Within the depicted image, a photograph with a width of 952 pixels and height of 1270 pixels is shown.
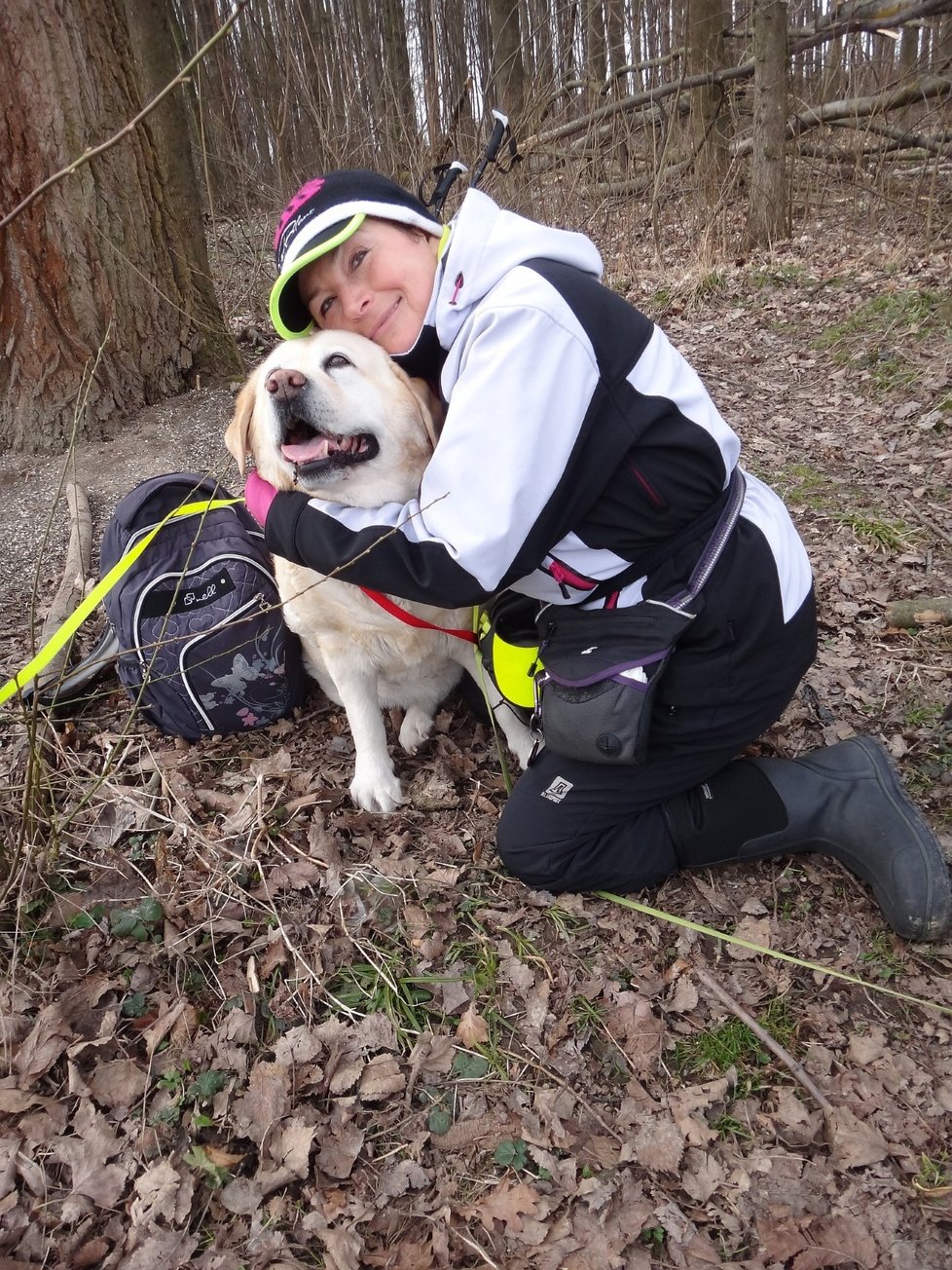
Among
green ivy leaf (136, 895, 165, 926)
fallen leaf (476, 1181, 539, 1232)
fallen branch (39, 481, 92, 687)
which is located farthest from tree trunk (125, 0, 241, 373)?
fallen leaf (476, 1181, 539, 1232)

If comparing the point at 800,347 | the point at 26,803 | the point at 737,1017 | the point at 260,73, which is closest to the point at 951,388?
the point at 800,347

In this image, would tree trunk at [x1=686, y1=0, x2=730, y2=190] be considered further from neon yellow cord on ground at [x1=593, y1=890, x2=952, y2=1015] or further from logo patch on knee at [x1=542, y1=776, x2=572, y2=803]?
neon yellow cord on ground at [x1=593, y1=890, x2=952, y2=1015]

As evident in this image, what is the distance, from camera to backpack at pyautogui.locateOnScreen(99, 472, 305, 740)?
253 cm

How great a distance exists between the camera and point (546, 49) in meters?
6.36

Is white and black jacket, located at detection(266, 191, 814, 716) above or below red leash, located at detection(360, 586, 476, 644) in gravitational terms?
above

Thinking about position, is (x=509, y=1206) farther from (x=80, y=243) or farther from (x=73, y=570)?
(x=80, y=243)

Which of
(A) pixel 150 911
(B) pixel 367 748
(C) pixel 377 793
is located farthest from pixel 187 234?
(A) pixel 150 911

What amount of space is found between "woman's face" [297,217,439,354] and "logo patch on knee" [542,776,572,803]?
125 cm

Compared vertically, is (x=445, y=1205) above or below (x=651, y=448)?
below

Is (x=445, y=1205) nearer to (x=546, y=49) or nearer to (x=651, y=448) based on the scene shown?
(x=651, y=448)

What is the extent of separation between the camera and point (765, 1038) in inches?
71.6

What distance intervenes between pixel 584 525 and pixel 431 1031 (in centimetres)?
127

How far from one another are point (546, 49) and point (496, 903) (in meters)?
6.87

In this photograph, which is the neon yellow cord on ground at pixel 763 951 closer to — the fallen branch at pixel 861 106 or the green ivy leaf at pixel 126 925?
the green ivy leaf at pixel 126 925
